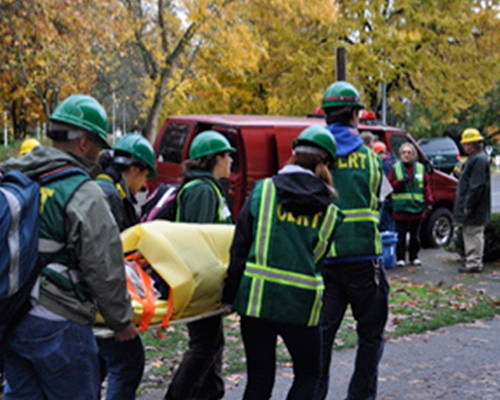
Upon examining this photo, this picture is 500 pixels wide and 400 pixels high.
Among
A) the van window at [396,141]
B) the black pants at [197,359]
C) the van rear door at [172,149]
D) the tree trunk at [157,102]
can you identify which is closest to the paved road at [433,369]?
the black pants at [197,359]

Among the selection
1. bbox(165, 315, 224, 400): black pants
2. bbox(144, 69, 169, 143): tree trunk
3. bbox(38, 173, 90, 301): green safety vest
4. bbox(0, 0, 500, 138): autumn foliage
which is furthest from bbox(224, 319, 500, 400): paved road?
bbox(144, 69, 169, 143): tree trunk

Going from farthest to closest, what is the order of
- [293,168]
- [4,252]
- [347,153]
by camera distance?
[347,153] < [293,168] < [4,252]

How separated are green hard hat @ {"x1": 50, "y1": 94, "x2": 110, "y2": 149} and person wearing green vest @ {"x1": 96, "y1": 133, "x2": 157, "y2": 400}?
74cm

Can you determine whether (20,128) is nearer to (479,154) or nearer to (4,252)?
(479,154)

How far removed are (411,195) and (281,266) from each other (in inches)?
298

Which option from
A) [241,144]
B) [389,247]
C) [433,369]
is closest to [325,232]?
[433,369]

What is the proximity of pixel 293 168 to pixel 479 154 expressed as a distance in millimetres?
6947

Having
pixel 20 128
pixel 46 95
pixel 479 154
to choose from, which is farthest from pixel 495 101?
pixel 479 154

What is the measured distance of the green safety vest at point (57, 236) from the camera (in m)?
3.03

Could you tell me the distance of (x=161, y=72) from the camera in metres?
22.1

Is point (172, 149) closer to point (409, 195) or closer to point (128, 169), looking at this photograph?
point (409, 195)

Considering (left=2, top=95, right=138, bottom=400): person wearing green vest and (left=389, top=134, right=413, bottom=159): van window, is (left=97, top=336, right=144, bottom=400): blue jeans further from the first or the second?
(left=389, top=134, right=413, bottom=159): van window

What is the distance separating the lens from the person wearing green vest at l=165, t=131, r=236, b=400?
15.6 ft

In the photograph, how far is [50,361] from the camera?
305 cm
